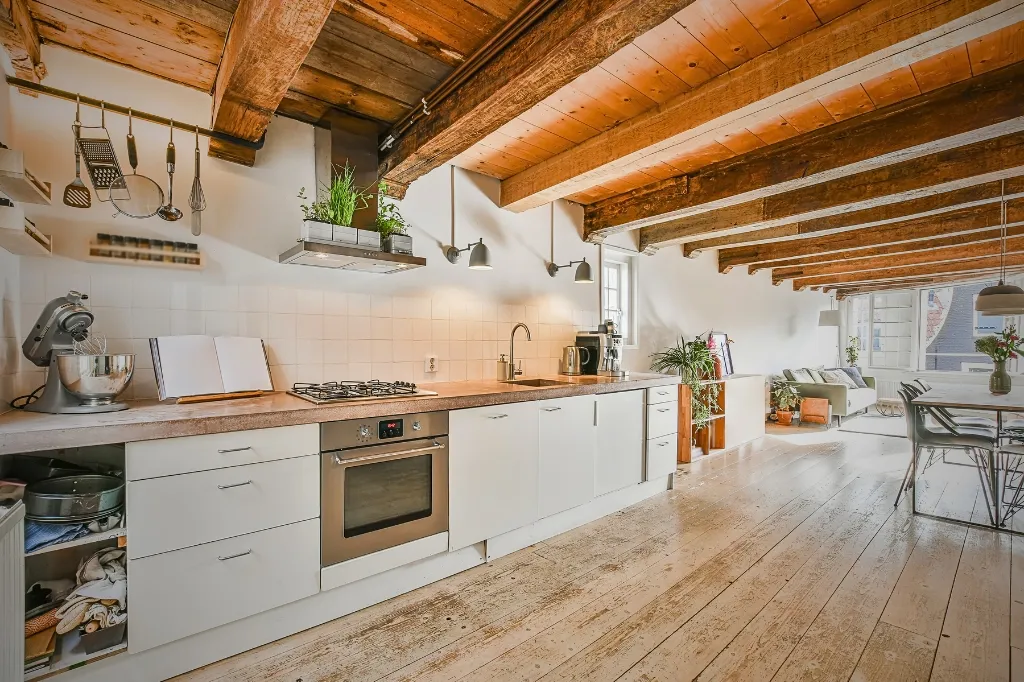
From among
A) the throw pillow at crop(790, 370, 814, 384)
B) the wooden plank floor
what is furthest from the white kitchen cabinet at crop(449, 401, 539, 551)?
the throw pillow at crop(790, 370, 814, 384)

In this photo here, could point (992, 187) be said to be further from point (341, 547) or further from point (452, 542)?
point (341, 547)

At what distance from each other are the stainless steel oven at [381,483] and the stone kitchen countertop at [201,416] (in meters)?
0.07

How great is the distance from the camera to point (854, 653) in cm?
182

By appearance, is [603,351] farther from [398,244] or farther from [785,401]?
[785,401]

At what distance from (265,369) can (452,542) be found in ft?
4.28

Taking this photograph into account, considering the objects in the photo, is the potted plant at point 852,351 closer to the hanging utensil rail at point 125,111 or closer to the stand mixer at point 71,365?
the hanging utensil rail at point 125,111

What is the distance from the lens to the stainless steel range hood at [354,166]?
2.48 m

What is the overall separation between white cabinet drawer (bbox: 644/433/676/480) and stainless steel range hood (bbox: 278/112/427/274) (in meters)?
2.25

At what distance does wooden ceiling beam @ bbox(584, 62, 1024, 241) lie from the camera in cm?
236

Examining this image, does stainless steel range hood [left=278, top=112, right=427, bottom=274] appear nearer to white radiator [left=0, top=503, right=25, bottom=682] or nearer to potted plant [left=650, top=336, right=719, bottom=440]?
white radiator [left=0, top=503, right=25, bottom=682]

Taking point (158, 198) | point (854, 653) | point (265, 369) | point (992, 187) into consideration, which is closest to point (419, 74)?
point (158, 198)

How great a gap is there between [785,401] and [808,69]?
607cm

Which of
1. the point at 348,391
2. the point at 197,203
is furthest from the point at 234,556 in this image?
the point at 197,203

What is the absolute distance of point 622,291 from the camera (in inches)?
191
